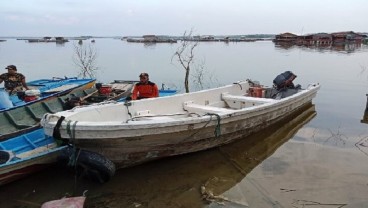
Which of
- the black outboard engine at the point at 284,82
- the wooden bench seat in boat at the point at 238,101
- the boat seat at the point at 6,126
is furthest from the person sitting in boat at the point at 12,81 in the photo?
the black outboard engine at the point at 284,82

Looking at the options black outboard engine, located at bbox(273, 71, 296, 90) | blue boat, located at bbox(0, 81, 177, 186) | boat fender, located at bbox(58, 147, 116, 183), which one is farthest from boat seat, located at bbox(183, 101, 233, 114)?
black outboard engine, located at bbox(273, 71, 296, 90)

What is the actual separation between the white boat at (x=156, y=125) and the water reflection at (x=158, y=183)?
0.81 feet

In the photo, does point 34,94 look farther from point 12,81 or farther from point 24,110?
point 12,81

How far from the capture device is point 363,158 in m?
6.39

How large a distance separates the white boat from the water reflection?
0.25m

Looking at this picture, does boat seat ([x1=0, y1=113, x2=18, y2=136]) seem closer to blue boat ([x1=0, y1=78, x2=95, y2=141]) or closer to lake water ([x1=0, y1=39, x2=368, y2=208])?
blue boat ([x1=0, y1=78, x2=95, y2=141])

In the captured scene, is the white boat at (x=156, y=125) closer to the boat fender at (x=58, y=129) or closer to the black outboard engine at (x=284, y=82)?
the boat fender at (x=58, y=129)

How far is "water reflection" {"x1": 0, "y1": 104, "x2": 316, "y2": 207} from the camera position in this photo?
4855 mm

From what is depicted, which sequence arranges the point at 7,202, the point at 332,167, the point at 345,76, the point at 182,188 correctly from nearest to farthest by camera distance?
the point at 7,202, the point at 182,188, the point at 332,167, the point at 345,76

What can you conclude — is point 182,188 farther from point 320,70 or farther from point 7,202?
point 320,70

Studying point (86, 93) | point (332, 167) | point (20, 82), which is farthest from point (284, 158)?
point (20, 82)

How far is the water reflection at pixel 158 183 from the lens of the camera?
4855 millimetres

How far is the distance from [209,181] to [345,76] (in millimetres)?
14704

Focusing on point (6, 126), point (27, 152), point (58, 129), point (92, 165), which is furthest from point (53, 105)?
point (92, 165)
